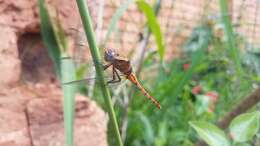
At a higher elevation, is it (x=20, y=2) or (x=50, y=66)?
(x=20, y=2)

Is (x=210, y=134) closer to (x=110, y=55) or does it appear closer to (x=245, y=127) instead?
(x=245, y=127)

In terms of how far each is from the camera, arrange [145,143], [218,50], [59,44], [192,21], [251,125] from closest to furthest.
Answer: [251,125], [59,44], [145,143], [218,50], [192,21]

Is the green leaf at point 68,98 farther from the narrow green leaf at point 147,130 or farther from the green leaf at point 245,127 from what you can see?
the narrow green leaf at point 147,130

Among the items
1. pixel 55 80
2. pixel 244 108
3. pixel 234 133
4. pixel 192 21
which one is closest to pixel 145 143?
pixel 55 80

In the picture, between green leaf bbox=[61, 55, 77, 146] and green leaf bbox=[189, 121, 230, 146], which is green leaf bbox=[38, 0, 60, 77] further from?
green leaf bbox=[189, 121, 230, 146]

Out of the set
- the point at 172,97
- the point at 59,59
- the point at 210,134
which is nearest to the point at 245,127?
the point at 210,134

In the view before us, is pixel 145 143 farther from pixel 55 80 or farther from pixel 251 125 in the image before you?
pixel 251 125
